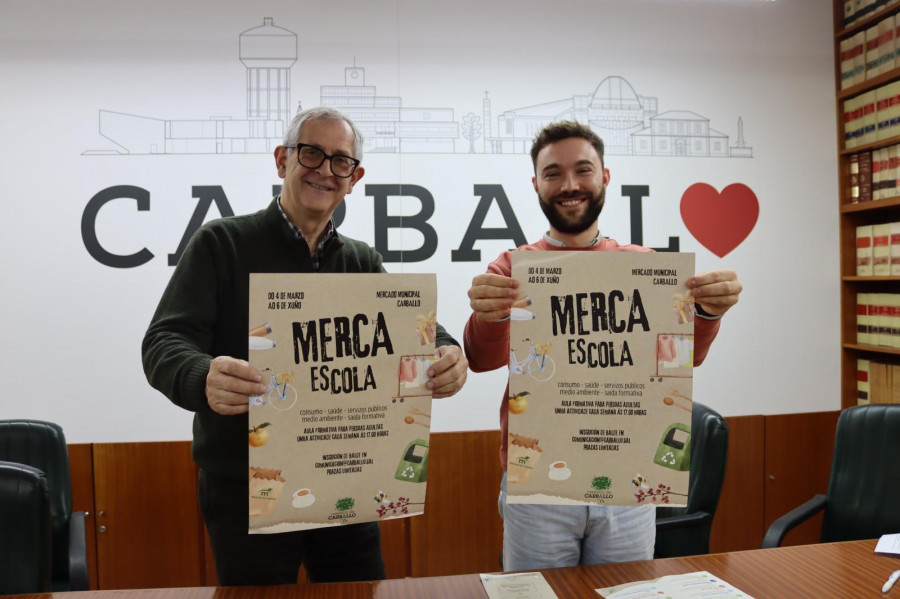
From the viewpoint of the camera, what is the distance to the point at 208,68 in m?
2.95

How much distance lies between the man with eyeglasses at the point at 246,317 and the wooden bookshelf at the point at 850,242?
111 inches

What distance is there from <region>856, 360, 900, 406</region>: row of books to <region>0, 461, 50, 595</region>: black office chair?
11.8ft

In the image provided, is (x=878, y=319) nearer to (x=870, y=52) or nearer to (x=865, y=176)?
(x=865, y=176)

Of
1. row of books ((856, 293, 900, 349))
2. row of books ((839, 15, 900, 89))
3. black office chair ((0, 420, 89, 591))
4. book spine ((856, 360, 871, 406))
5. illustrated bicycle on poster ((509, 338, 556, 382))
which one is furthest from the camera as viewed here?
book spine ((856, 360, 871, 406))

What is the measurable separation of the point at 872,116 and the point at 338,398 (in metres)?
3.26

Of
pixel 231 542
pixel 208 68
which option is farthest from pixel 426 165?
pixel 231 542

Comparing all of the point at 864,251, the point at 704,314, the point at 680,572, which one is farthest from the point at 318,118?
the point at 864,251

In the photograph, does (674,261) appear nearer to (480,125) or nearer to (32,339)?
(480,125)

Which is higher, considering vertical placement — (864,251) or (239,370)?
(864,251)

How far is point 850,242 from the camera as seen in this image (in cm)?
338

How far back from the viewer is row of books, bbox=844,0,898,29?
3.07 m

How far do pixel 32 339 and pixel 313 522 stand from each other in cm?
235

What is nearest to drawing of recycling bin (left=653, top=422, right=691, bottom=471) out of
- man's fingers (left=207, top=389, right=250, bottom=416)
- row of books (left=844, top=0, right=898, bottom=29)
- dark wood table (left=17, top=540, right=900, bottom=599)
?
dark wood table (left=17, top=540, right=900, bottom=599)

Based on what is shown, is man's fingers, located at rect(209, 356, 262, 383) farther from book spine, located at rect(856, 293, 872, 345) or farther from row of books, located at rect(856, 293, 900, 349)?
book spine, located at rect(856, 293, 872, 345)
